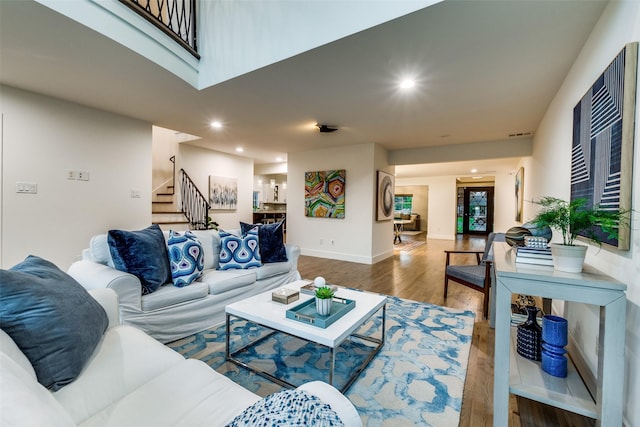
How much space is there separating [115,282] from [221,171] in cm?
523

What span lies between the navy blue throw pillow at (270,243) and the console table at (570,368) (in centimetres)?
221

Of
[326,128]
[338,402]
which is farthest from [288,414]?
[326,128]

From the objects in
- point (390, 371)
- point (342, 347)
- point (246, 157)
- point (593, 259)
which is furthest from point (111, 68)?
point (246, 157)

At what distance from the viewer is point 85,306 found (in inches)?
A: 47.1

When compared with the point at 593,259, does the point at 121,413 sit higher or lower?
lower

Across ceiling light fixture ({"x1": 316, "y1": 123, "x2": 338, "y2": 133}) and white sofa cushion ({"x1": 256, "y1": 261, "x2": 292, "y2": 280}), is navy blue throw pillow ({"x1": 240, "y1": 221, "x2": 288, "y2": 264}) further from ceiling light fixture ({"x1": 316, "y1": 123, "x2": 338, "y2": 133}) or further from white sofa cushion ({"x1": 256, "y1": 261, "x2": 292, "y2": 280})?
ceiling light fixture ({"x1": 316, "y1": 123, "x2": 338, "y2": 133})

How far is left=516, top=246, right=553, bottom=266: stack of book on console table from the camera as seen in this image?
135 cm

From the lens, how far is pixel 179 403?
0.94m

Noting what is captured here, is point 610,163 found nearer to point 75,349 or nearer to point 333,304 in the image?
point 333,304

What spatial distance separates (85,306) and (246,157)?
6.37 meters

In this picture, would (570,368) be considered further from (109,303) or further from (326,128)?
(326,128)

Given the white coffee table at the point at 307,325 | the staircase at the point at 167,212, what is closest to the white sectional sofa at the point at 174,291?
the white coffee table at the point at 307,325

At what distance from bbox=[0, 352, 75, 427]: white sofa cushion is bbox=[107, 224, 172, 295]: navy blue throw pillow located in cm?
A: 156

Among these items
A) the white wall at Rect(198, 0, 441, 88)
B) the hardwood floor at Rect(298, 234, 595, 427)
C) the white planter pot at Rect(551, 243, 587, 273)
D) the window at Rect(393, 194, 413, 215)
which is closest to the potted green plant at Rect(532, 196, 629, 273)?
the white planter pot at Rect(551, 243, 587, 273)
